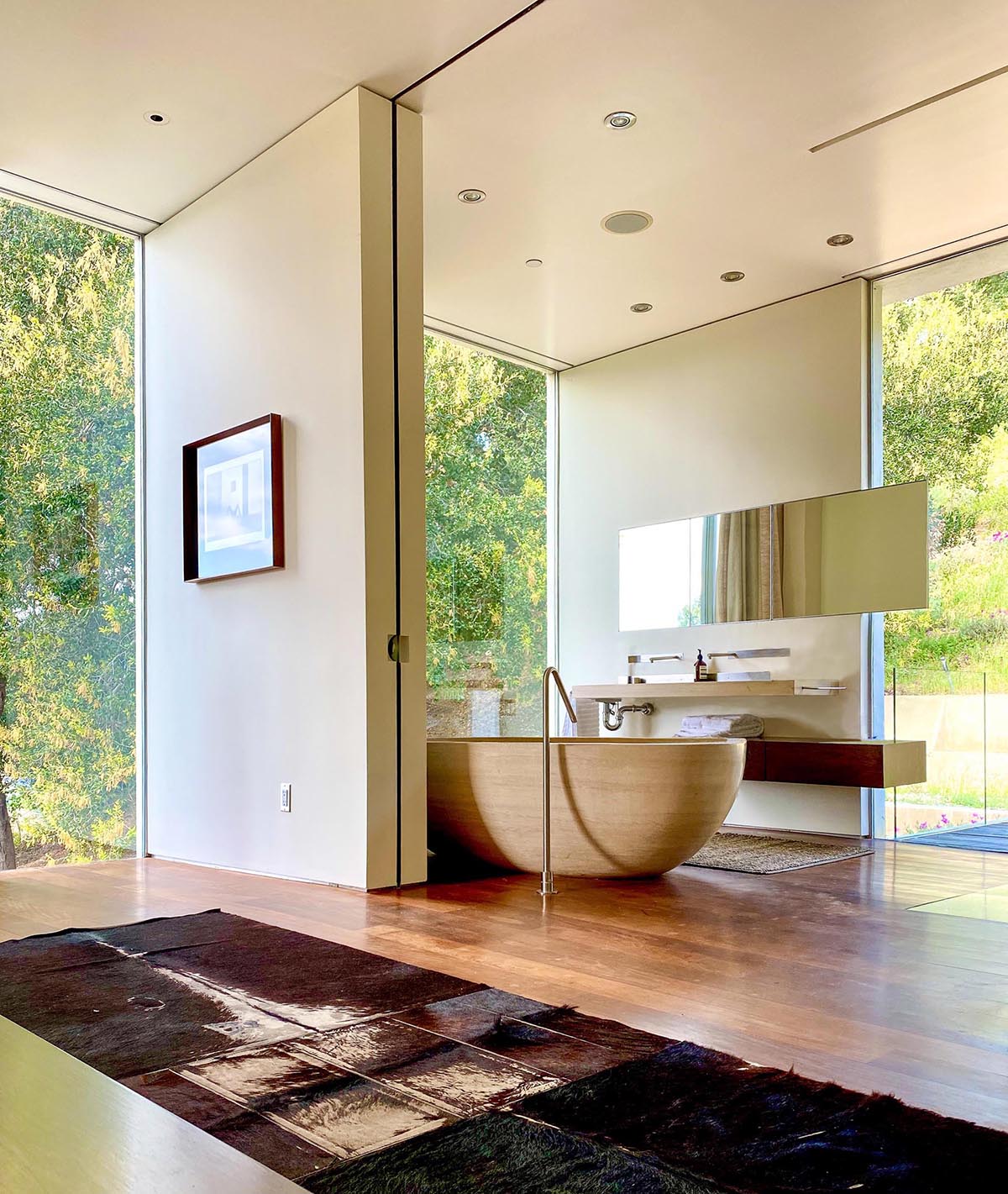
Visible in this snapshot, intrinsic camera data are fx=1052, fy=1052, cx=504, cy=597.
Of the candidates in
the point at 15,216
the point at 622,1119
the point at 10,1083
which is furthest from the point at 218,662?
the point at 622,1119

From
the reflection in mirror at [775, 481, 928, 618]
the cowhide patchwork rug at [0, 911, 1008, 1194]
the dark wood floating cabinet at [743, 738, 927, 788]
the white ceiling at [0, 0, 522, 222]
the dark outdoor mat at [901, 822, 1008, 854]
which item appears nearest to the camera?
the cowhide patchwork rug at [0, 911, 1008, 1194]

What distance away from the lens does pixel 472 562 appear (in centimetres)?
656

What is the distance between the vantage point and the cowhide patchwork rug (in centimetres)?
142

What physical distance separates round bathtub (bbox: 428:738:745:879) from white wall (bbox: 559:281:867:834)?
193cm

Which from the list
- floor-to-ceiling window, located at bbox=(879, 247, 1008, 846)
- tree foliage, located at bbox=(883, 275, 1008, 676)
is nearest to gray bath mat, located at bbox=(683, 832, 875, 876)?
floor-to-ceiling window, located at bbox=(879, 247, 1008, 846)

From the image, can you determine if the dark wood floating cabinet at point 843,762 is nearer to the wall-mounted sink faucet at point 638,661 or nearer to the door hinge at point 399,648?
the wall-mounted sink faucet at point 638,661

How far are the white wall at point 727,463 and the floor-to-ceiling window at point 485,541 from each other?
0.25 metres

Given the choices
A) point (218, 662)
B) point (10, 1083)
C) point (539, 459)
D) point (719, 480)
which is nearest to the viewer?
point (10, 1083)

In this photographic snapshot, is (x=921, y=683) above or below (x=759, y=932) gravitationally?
above

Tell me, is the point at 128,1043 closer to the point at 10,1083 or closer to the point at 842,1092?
the point at 10,1083

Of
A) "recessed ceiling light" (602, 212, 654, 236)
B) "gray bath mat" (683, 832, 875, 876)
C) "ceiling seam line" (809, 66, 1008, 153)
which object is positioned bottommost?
"gray bath mat" (683, 832, 875, 876)

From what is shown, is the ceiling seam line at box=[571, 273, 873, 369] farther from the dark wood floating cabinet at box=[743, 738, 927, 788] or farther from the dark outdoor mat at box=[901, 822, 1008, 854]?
the dark outdoor mat at box=[901, 822, 1008, 854]

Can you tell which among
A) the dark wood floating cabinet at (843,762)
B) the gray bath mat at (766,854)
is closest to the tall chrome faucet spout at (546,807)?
the gray bath mat at (766,854)

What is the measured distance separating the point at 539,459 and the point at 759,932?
4559mm
